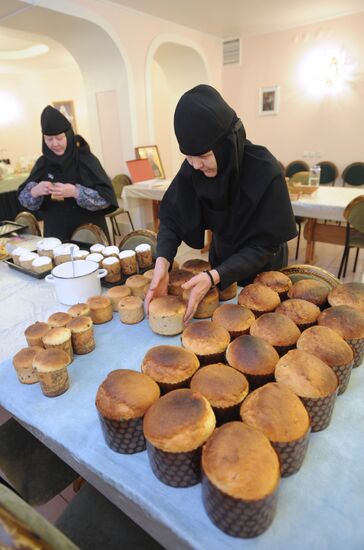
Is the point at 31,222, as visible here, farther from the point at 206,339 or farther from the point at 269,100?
the point at 269,100

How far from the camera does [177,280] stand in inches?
53.6

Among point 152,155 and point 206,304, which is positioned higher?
point 152,155

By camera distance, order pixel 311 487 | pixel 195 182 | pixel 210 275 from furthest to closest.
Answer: pixel 195 182 < pixel 210 275 < pixel 311 487

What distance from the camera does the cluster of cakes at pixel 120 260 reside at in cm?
156

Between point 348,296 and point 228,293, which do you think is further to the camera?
point 228,293

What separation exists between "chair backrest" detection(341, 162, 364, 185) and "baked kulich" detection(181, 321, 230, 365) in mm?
5149

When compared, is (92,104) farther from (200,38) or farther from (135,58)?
(200,38)

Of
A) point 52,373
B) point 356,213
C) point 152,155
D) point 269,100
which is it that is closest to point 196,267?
point 52,373

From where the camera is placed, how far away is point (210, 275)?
1.22 m

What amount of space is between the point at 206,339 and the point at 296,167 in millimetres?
5249

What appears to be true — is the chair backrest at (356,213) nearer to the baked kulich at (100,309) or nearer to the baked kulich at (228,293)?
the baked kulich at (228,293)

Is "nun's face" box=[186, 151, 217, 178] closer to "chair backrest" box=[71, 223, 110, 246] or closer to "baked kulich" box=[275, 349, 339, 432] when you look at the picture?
"baked kulich" box=[275, 349, 339, 432]

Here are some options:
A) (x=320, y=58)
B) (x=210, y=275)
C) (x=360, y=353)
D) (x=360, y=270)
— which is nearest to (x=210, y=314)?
(x=210, y=275)

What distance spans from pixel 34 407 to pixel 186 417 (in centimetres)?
45
